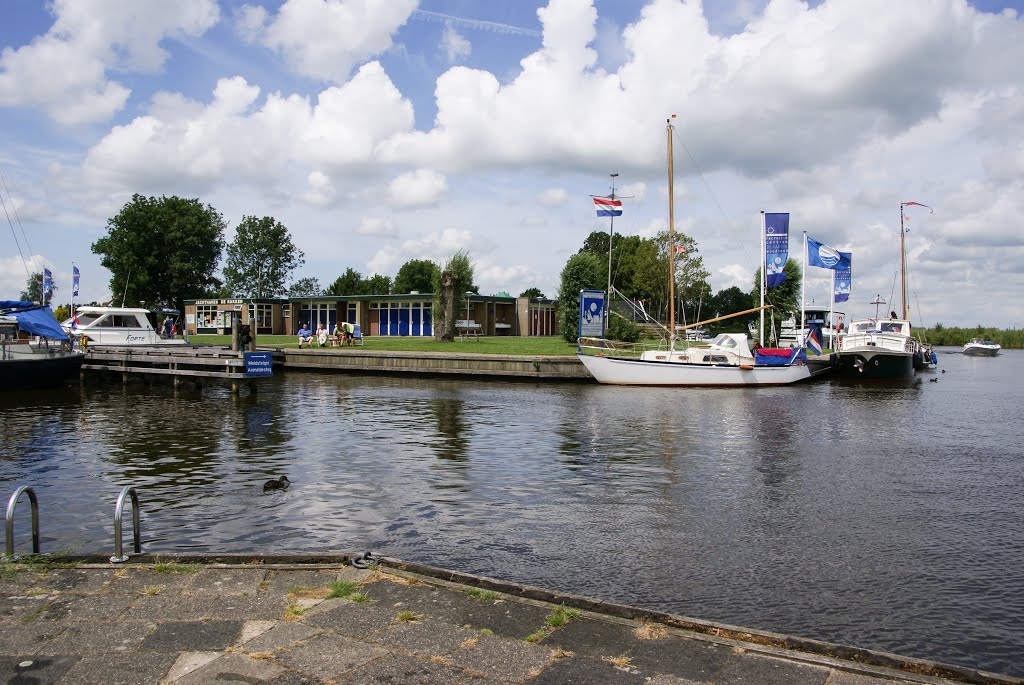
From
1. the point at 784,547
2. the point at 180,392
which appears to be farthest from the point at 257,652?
the point at 180,392

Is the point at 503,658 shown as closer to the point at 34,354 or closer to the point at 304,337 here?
the point at 34,354

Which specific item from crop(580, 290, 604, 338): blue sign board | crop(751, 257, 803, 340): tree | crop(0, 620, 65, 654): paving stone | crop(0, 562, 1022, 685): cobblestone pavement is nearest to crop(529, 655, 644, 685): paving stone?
crop(0, 562, 1022, 685): cobblestone pavement

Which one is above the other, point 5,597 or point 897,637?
point 5,597

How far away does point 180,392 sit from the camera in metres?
29.6

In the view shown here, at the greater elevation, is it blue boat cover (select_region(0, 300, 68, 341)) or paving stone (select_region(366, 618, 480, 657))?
blue boat cover (select_region(0, 300, 68, 341))

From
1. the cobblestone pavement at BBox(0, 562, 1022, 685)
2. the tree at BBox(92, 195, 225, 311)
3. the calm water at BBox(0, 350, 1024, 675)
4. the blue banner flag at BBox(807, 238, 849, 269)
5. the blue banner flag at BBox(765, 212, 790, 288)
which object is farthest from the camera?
the tree at BBox(92, 195, 225, 311)

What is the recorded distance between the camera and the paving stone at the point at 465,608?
521 cm

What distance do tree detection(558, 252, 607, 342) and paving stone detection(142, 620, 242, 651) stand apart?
128 ft

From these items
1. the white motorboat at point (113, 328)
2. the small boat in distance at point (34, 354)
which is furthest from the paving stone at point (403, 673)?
the white motorboat at point (113, 328)

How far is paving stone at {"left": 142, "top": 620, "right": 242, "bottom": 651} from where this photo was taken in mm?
4828

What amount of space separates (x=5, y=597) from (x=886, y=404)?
2840cm

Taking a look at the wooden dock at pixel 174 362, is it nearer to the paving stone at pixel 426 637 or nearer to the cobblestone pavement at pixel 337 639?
the cobblestone pavement at pixel 337 639

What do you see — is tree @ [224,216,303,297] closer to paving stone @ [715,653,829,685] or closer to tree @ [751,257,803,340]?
tree @ [751,257,803,340]

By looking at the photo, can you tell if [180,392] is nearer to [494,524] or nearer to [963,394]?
[494,524]
